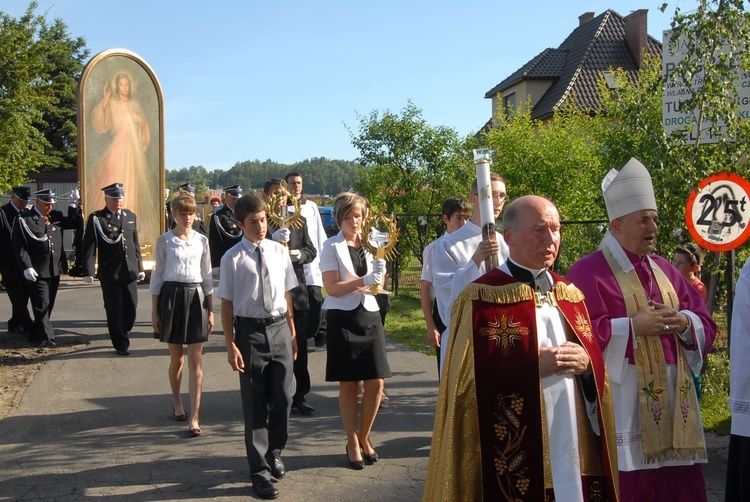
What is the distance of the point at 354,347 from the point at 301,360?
160cm

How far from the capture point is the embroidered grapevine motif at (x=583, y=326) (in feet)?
11.6

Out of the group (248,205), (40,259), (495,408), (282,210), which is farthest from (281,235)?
(40,259)

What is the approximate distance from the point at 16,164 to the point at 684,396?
23.5 meters

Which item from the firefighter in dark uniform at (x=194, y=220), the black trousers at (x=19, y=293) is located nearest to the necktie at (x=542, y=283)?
the firefighter in dark uniform at (x=194, y=220)

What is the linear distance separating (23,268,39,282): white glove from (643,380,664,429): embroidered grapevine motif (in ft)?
29.5

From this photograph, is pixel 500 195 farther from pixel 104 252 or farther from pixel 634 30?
pixel 634 30

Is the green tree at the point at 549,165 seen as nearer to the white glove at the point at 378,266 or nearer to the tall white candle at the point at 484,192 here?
the white glove at the point at 378,266

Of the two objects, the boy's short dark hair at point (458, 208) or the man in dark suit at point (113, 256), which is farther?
the man in dark suit at point (113, 256)

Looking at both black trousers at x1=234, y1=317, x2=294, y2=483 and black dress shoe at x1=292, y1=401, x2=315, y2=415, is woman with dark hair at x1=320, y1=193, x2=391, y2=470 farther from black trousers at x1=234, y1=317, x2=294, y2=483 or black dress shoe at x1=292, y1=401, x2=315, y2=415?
black dress shoe at x1=292, y1=401, x2=315, y2=415

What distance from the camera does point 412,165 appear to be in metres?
16.8

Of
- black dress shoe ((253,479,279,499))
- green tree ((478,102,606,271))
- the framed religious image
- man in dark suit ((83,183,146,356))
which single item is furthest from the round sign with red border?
the framed religious image

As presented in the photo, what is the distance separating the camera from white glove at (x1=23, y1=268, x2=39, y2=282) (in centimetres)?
1057

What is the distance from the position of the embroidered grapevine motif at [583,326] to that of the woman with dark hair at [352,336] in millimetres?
2465

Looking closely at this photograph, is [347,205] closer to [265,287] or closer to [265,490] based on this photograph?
[265,287]
